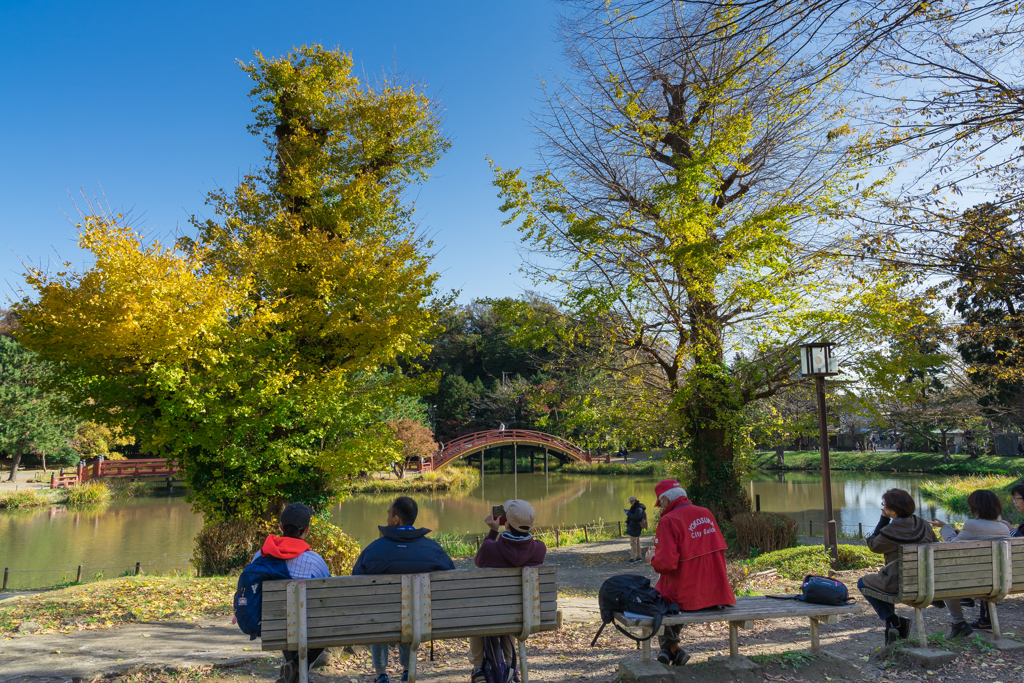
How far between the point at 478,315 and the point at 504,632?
145ft

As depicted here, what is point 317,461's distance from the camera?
29.3 ft

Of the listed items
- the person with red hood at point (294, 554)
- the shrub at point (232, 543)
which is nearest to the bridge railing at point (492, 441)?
the shrub at point (232, 543)

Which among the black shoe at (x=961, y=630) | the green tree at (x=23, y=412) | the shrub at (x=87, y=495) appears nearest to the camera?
the black shoe at (x=961, y=630)

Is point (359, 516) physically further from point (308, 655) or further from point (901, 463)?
point (901, 463)

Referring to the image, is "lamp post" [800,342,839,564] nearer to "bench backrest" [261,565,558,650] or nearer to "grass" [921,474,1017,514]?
"bench backrest" [261,565,558,650]

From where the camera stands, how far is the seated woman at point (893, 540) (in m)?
3.85

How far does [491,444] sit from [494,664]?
30.6 m

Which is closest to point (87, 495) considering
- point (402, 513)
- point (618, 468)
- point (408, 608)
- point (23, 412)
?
point (23, 412)

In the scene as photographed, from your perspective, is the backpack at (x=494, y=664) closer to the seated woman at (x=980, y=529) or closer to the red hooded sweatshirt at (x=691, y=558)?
the red hooded sweatshirt at (x=691, y=558)

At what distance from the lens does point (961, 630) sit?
4.07 metres

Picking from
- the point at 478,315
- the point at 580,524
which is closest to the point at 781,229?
the point at 580,524

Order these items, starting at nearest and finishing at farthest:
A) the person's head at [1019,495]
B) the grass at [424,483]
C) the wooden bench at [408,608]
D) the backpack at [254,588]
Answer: the wooden bench at [408,608], the backpack at [254,588], the person's head at [1019,495], the grass at [424,483]

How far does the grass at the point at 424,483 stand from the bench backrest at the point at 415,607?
23.7 m

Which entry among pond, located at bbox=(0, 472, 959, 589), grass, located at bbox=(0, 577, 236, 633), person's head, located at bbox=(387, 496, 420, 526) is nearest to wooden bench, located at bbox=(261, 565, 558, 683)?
person's head, located at bbox=(387, 496, 420, 526)
